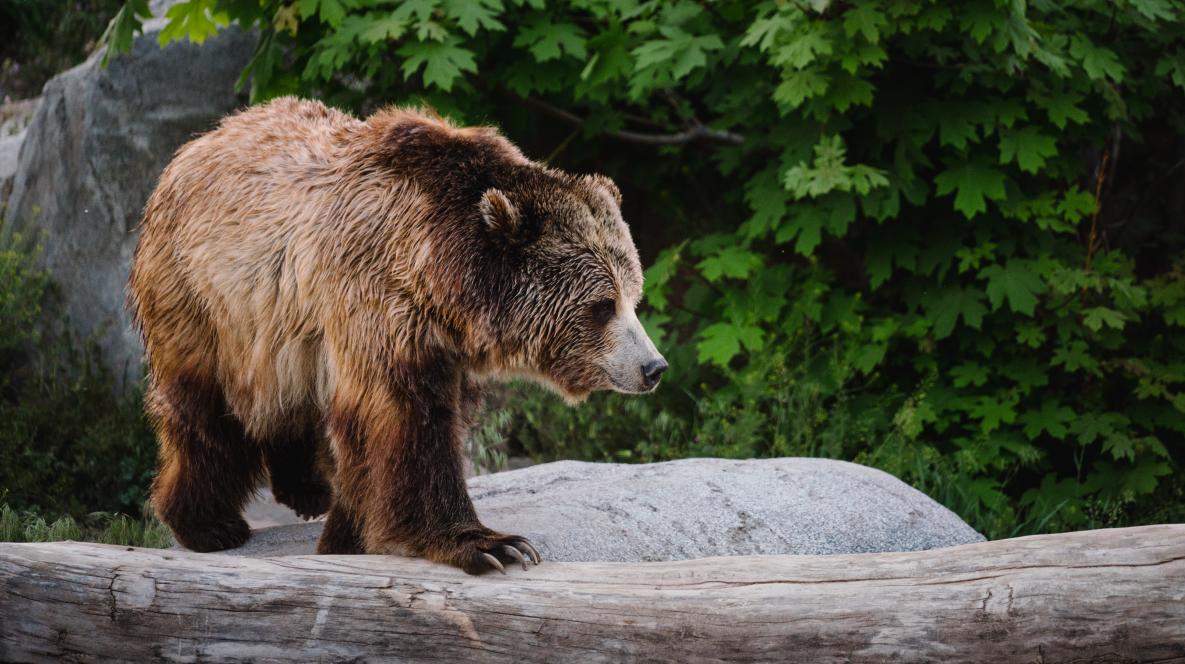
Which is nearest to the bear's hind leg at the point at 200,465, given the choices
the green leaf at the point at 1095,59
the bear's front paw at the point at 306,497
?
the bear's front paw at the point at 306,497

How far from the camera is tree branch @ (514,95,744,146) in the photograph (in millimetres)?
7055

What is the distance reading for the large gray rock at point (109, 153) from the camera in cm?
687

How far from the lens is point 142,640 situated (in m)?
3.24

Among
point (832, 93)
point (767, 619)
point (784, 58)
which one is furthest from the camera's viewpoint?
point (832, 93)

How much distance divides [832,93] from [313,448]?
2.90 m

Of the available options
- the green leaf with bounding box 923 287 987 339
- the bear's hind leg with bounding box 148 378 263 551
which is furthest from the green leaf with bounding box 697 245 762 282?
the bear's hind leg with bounding box 148 378 263 551

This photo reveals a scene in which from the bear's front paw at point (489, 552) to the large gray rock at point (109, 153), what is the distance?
13.4 feet

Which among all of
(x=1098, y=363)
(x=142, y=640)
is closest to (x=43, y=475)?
(x=142, y=640)

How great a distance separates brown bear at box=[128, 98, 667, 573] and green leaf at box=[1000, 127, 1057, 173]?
2.74 meters

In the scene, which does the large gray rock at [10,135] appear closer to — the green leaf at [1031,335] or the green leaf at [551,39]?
the green leaf at [551,39]

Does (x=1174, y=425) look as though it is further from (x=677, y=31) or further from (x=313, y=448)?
(x=313, y=448)

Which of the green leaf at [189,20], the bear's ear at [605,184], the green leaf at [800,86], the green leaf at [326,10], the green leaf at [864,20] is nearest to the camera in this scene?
the bear's ear at [605,184]

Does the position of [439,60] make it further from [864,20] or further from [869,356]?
[869,356]

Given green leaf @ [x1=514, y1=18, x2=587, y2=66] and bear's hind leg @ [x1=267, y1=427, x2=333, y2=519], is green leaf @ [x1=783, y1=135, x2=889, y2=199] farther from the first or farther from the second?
bear's hind leg @ [x1=267, y1=427, x2=333, y2=519]
